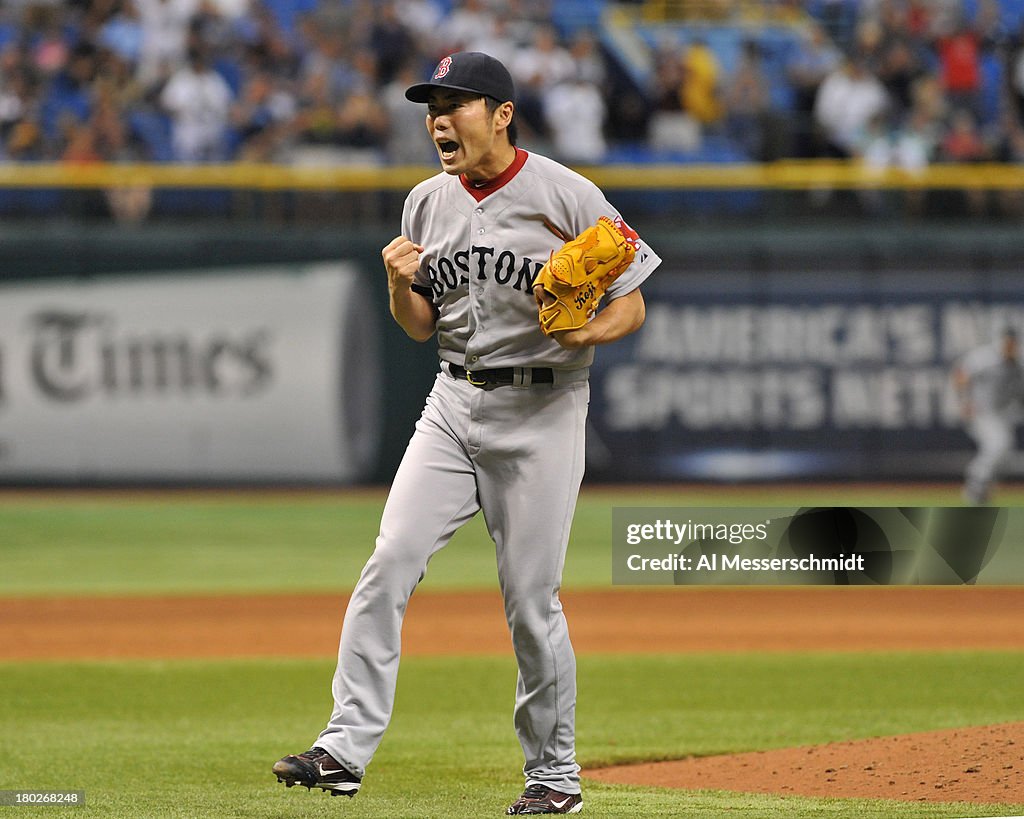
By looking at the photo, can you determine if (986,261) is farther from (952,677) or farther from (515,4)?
(952,677)

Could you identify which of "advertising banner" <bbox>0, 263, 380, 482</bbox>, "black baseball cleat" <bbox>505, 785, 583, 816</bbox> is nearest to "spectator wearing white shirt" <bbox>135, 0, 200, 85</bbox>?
"advertising banner" <bbox>0, 263, 380, 482</bbox>

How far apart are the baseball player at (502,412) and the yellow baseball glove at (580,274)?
11 mm

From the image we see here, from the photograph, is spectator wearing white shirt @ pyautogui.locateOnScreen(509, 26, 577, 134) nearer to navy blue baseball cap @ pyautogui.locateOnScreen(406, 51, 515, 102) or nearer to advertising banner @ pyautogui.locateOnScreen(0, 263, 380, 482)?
advertising banner @ pyautogui.locateOnScreen(0, 263, 380, 482)

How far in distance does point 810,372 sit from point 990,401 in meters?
1.84

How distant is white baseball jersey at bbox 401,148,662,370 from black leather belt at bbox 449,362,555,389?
0.02 metres

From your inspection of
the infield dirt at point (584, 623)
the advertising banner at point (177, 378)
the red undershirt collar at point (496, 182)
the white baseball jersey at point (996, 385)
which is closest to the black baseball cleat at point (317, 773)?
the red undershirt collar at point (496, 182)

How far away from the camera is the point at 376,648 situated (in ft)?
14.5

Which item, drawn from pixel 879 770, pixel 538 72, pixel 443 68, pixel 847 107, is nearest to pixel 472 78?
pixel 443 68

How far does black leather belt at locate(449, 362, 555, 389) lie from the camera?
4.51 metres

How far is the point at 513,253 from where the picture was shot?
4496 millimetres

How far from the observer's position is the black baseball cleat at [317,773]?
4195 millimetres

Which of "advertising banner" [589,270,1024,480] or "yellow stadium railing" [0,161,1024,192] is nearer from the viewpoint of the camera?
"yellow stadium railing" [0,161,1024,192]

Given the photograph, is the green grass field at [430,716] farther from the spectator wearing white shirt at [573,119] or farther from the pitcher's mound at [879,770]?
the spectator wearing white shirt at [573,119]

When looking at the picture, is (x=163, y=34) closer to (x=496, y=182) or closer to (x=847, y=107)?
(x=847, y=107)
